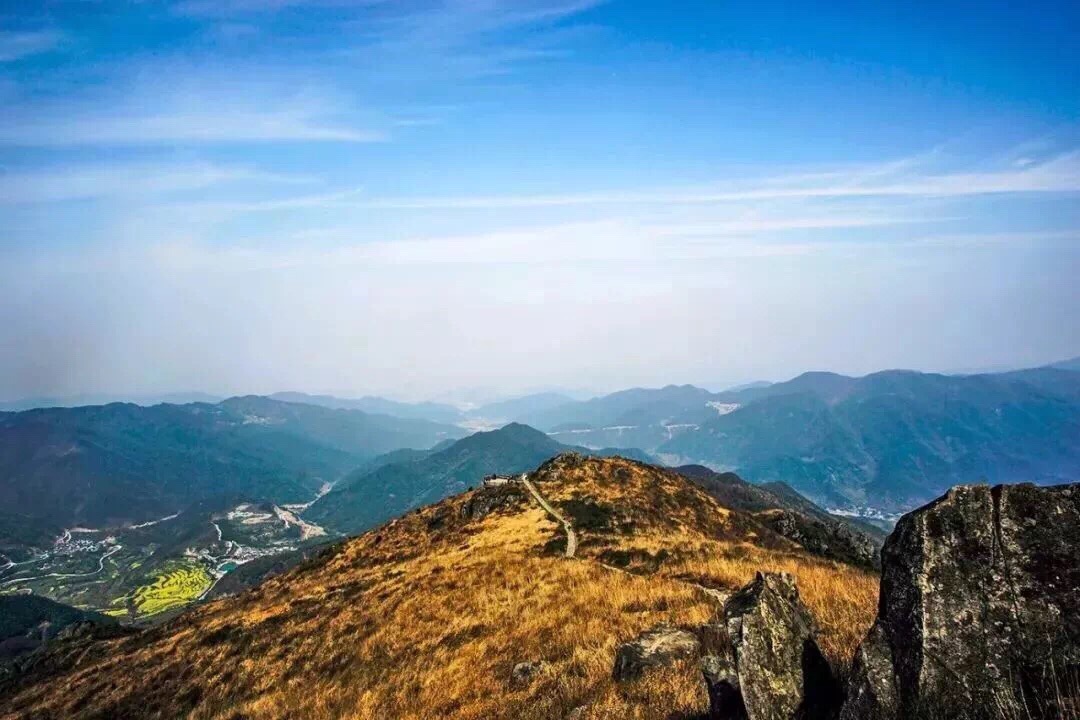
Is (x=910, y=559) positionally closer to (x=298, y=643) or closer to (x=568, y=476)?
(x=298, y=643)

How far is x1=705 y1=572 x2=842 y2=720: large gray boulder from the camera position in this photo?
6422 mm

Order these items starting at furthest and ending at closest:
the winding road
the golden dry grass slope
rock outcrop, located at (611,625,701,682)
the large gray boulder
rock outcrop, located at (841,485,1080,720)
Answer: the winding road, the golden dry grass slope, rock outcrop, located at (611,625,701,682), the large gray boulder, rock outcrop, located at (841,485,1080,720)

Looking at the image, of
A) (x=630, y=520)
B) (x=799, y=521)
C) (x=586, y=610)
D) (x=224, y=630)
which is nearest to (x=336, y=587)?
(x=224, y=630)

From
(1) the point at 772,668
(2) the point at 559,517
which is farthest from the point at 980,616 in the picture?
(2) the point at 559,517

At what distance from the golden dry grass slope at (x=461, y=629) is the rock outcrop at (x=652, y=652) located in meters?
0.38

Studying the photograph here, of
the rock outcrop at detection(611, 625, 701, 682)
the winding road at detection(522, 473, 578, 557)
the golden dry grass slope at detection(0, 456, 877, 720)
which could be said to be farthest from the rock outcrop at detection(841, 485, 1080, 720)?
the winding road at detection(522, 473, 578, 557)

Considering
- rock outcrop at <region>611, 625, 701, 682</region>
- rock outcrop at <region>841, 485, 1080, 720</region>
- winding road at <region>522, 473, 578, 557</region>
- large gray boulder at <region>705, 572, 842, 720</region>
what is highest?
rock outcrop at <region>841, 485, 1080, 720</region>

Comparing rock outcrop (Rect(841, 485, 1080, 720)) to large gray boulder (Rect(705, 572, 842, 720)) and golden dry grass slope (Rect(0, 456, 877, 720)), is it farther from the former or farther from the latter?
golden dry grass slope (Rect(0, 456, 877, 720))

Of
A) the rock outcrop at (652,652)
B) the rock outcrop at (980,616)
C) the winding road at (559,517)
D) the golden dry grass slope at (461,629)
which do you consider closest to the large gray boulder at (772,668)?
the rock outcrop at (980,616)

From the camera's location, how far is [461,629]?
61.7ft

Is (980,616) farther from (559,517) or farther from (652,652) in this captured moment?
(559,517)

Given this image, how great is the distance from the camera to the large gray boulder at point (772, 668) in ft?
21.1

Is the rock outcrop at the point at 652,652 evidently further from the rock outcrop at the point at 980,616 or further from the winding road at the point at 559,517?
the winding road at the point at 559,517

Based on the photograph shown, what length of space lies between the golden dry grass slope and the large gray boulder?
1.46 meters
